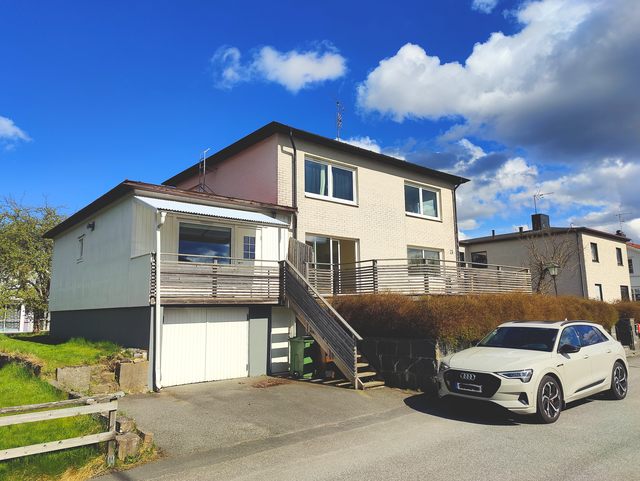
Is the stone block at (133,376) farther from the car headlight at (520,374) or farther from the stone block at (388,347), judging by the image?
the car headlight at (520,374)

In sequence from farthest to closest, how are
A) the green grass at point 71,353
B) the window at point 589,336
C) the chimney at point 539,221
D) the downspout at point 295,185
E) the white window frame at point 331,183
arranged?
the chimney at point 539,221
the white window frame at point 331,183
the downspout at point 295,185
the green grass at point 71,353
the window at point 589,336

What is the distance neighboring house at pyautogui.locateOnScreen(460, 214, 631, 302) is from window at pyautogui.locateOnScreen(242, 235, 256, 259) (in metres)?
17.0

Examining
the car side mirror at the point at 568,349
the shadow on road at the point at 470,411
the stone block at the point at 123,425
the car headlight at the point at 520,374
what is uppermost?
the car side mirror at the point at 568,349

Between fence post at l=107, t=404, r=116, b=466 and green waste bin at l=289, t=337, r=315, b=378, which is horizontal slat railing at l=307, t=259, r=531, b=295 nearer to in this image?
green waste bin at l=289, t=337, r=315, b=378

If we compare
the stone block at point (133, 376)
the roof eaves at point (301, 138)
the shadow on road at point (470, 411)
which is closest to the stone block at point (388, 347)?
the shadow on road at point (470, 411)

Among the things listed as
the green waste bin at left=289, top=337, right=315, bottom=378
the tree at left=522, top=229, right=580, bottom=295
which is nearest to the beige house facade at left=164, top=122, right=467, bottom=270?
the green waste bin at left=289, top=337, right=315, bottom=378

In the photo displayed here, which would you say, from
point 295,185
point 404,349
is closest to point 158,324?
point 404,349

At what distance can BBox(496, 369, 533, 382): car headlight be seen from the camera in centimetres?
721

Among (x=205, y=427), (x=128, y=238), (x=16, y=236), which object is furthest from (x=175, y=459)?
(x=16, y=236)

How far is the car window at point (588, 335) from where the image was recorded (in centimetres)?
879

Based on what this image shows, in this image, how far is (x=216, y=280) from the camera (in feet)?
40.6

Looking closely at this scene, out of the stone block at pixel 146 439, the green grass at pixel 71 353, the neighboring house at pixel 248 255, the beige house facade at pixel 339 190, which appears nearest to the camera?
the stone block at pixel 146 439

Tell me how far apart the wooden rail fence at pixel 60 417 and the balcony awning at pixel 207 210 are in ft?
19.6

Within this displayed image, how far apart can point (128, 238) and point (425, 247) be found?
12.4 meters
